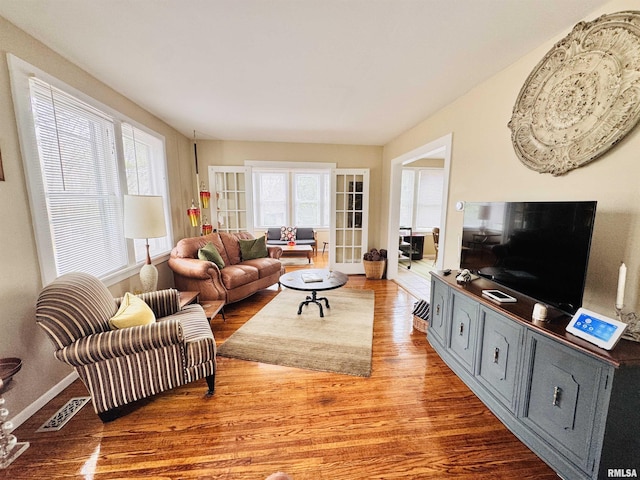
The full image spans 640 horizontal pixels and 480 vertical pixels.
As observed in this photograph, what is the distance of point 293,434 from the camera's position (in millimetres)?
1525

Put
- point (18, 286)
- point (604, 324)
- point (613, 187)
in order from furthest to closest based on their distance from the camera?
1. point (18, 286)
2. point (613, 187)
3. point (604, 324)

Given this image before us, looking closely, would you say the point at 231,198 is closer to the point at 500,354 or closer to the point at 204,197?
the point at 204,197

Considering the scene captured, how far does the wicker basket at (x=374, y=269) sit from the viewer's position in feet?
15.4

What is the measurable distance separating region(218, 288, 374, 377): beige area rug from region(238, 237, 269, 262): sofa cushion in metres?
1.00

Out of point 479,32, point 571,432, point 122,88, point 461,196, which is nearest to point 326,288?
point 461,196

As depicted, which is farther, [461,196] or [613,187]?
[461,196]

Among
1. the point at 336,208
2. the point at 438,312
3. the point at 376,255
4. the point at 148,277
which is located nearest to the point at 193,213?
the point at 148,277

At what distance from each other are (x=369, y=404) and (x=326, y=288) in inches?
51.5

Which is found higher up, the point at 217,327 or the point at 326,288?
the point at 326,288

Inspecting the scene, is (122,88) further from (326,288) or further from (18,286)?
(326,288)

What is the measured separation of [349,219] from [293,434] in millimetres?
3904

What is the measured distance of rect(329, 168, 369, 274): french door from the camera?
4820 millimetres

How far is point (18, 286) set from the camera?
1.62 meters

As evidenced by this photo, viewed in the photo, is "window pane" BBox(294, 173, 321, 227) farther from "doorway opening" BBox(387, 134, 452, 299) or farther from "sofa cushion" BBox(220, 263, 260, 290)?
"sofa cushion" BBox(220, 263, 260, 290)
